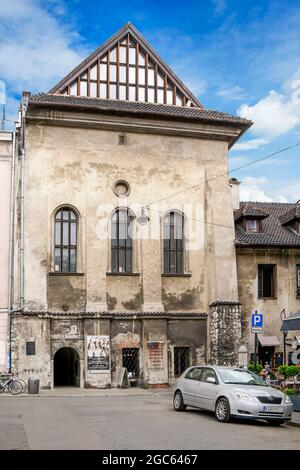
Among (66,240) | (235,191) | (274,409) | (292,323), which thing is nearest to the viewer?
(274,409)

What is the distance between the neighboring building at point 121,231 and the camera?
31219 mm

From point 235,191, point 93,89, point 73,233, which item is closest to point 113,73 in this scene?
point 93,89

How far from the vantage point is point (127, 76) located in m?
34.5

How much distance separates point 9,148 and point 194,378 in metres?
17.3

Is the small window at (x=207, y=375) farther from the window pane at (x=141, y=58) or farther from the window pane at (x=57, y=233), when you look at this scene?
the window pane at (x=141, y=58)

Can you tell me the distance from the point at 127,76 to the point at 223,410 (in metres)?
21.6

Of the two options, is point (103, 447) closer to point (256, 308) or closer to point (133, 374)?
point (133, 374)

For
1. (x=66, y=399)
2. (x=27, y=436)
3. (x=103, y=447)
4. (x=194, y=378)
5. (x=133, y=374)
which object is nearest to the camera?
(x=103, y=447)

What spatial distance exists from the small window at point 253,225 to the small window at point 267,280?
84.9 inches

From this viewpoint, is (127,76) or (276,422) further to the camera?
(127,76)

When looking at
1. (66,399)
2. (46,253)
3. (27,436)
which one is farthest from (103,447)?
(46,253)

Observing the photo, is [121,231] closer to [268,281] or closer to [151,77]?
[268,281]

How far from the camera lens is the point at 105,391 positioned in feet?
97.2

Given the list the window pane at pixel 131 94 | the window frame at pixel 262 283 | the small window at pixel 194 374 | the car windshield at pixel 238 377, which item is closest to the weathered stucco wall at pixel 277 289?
the window frame at pixel 262 283
